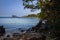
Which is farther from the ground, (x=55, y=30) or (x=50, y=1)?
(x=50, y=1)

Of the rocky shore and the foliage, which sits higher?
the foliage

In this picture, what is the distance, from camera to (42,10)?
882cm

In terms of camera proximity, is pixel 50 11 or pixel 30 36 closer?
pixel 50 11

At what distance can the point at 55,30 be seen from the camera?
8.03 m

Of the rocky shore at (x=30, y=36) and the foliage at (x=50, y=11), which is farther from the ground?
the foliage at (x=50, y=11)

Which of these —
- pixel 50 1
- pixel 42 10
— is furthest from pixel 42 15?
pixel 50 1

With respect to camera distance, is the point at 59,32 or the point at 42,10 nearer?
the point at 59,32

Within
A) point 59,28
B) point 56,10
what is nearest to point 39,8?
point 56,10

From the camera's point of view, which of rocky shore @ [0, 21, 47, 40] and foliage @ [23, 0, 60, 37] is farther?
rocky shore @ [0, 21, 47, 40]

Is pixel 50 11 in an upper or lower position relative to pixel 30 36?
upper

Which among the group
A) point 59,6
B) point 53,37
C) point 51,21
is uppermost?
point 59,6

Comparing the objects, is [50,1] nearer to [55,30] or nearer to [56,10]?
[56,10]

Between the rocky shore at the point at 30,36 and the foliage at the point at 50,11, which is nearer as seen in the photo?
the foliage at the point at 50,11

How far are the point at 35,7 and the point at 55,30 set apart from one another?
1576 millimetres
